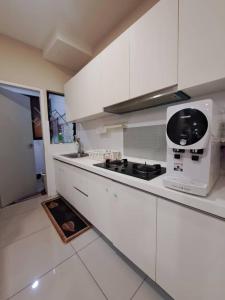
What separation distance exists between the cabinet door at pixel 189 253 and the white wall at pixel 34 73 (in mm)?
2198

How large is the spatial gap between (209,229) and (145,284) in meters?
0.80

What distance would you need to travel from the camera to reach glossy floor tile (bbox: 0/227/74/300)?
106cm

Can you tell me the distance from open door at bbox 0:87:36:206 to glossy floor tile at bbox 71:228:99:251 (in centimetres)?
159

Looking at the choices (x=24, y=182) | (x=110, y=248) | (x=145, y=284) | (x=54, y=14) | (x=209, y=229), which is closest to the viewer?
(x=209, y=229)

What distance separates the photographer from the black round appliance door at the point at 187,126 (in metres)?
0.64

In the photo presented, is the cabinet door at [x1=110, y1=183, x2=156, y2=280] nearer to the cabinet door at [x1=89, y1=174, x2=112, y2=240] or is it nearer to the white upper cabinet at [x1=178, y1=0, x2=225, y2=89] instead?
the cabinet door at [x1=89, y1=174, x2=112, y2=240]

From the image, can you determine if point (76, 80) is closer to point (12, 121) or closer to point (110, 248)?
point (12, 121)

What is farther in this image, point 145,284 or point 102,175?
point 102,175

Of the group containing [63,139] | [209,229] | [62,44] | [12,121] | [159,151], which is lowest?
[209,229]

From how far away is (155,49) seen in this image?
1.01 metres

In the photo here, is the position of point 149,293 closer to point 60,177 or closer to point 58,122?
point 60,177

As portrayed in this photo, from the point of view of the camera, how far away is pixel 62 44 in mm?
1933

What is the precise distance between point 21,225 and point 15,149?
4.45ft

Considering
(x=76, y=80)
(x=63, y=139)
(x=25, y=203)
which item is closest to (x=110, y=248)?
(x=25, y=203)
